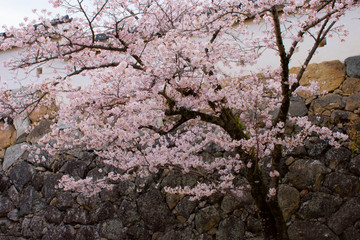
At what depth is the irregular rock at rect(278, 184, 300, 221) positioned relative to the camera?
5383 millimetres

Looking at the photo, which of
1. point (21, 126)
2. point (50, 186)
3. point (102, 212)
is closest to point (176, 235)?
point (102, 212)

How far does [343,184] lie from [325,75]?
2.02m

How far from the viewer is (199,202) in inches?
236

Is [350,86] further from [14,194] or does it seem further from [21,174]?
[14,194]

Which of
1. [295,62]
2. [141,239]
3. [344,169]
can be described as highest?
[295,62]

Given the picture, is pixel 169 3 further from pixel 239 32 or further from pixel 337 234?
pixel 337 234

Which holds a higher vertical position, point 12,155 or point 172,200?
point 12,155

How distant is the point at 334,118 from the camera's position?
5.65m

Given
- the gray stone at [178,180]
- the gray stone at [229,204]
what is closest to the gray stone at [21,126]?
the gray stone at [178,180]

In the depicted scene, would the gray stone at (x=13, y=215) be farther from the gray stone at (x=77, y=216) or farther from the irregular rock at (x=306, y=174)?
the irregular rock at (x=306, y=174)

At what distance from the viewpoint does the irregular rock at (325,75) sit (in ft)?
19.3

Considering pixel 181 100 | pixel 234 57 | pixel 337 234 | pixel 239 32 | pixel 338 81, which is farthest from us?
pixel 239 32

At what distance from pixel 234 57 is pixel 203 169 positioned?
2205 millimetres

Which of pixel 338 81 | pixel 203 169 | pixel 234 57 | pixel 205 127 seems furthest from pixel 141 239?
pixel 338 81
